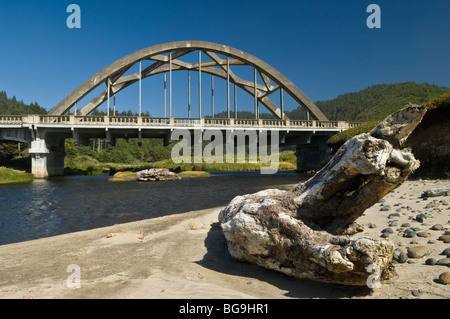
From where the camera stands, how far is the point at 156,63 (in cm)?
4588

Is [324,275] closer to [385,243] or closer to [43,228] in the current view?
[385,243]

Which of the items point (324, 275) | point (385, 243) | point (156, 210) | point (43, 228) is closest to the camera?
point (385, 243)

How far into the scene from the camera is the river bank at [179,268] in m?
3.46

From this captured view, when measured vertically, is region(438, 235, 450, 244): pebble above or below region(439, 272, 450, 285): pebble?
above

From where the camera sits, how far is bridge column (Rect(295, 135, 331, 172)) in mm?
40800

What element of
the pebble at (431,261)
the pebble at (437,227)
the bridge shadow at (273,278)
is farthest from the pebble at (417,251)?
the bridge shadow at (273,278)

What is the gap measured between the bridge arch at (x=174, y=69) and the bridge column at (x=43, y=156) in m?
4.98

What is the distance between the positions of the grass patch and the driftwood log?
3144 cm

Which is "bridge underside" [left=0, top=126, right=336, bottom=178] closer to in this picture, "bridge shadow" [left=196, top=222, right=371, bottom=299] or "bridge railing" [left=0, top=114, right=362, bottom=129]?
"bridge railing" [left=0, top=114, right=362, bottom=129]

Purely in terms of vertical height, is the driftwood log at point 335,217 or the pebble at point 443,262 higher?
the driftwood log at point 335,217

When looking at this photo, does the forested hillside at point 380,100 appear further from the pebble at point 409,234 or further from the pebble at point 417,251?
the pebble at point 417,251

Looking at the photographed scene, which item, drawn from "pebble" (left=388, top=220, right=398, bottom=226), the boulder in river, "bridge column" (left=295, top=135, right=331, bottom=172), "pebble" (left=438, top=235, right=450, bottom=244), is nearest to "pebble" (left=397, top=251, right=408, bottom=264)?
"pebble" (left=438, top=235, right=450, bottom=244)
